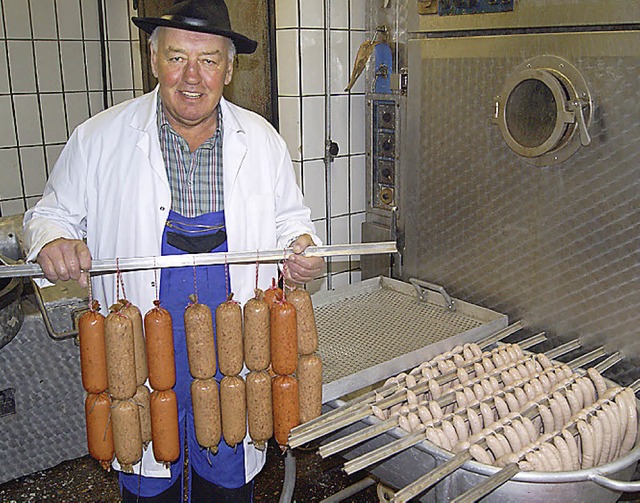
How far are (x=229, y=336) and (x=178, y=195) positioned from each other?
1.75 ft

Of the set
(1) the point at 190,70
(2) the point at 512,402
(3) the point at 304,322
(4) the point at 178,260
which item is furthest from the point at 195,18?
(2) the point at 512,402

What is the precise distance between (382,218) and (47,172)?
7.63 ft

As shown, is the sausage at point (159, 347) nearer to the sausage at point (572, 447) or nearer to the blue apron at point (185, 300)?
the blue apron at point (185, 300)

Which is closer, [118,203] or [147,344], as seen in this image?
[147,344]

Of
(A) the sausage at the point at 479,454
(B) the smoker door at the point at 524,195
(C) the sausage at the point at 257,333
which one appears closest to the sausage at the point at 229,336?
(C) the sausage at the point at 257,333

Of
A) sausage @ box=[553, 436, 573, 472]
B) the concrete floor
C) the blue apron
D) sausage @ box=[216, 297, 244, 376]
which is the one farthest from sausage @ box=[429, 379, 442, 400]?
the concrete floor

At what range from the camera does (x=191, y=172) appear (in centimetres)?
228

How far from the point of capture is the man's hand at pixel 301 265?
2064 mm

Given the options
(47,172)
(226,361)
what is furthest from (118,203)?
(47,172)

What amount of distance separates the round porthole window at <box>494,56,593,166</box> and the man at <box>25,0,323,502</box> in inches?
39.0

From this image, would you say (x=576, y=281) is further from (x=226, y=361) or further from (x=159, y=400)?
(x=159, y=400)

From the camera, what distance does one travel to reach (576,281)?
266 cm

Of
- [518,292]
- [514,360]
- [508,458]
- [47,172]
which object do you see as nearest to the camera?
[508,458]

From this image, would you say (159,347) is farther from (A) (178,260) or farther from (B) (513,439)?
(B) (513,439)
